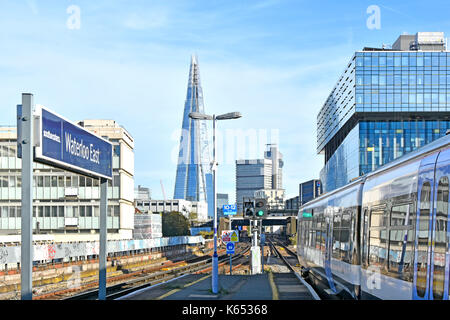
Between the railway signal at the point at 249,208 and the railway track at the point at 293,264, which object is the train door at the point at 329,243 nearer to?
the railway track at the point at 293,264

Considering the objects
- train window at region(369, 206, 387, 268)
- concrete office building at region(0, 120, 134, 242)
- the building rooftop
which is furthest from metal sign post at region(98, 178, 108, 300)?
the building rooftop

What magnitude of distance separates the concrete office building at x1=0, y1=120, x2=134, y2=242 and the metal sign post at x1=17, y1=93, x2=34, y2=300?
36834 millimetres

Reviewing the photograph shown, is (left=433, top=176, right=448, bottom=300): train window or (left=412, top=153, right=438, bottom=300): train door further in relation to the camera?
(left=412, top=153, right=438, bottom=300): train door

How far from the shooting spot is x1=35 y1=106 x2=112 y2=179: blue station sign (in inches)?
345

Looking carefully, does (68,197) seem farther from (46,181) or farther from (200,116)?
(200,116)

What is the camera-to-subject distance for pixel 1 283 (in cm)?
2884

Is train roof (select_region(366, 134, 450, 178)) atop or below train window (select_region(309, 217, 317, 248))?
atop

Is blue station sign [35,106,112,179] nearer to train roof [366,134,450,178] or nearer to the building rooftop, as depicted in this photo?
train roof [366,134,450,178]

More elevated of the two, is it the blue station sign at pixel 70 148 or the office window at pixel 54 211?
the blue station sign at pixel 70 148

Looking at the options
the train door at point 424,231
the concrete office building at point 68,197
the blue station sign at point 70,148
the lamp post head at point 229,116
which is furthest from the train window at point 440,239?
the concrete office building at point 68,197

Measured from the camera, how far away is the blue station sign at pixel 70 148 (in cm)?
876
